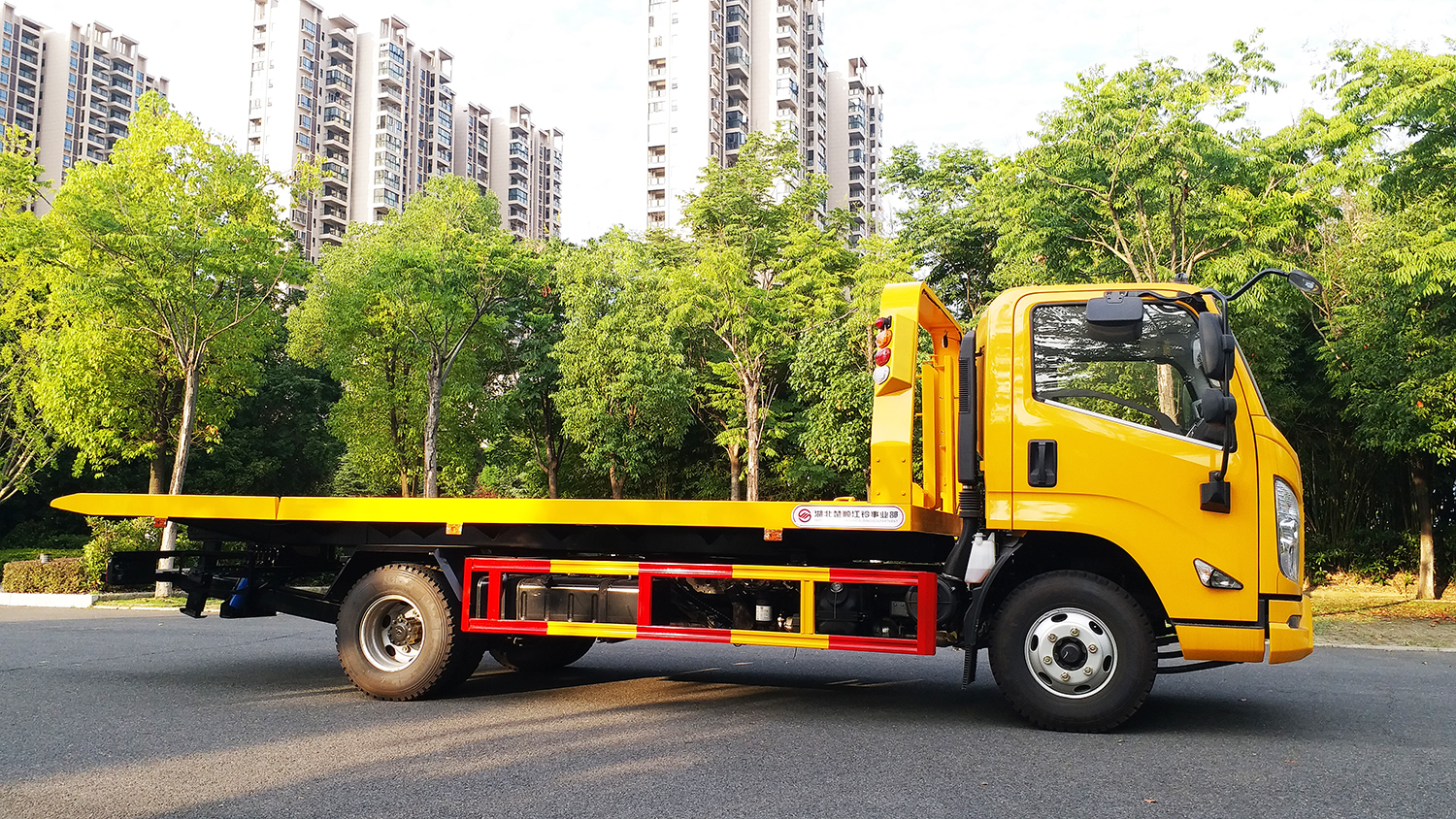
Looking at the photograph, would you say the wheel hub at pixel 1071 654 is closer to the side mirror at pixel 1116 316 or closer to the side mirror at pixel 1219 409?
the side mirror at pixel 1219 409

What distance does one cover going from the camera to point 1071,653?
18.6 feet

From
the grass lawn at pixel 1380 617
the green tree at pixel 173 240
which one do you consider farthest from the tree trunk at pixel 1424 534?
the green tree at pixel 173 240

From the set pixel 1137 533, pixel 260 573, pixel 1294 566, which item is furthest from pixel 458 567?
pixel 1294 566

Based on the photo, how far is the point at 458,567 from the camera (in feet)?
22.6

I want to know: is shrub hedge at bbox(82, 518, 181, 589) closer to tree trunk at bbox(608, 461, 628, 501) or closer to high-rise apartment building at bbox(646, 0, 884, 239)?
tree trunk at bbox(608, 461, 628, 501)

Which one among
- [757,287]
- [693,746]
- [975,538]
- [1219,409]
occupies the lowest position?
[693,746]

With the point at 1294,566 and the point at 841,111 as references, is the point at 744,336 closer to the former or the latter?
the point at 1294,566

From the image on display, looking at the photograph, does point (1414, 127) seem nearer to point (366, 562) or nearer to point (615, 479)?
point (366, 562)

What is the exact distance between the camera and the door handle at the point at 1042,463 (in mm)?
5812

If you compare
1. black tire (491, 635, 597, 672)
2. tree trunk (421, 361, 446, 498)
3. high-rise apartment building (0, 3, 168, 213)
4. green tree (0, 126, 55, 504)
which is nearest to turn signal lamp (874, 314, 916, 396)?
black tire (491, 635, 597, 672)

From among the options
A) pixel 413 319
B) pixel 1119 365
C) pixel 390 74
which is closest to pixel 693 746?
pixel 1119 365

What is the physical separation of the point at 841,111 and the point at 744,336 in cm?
7226

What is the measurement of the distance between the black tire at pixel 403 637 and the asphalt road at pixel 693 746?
19cm

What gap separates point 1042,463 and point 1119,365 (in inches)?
31.6
